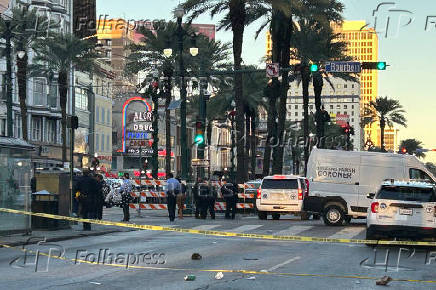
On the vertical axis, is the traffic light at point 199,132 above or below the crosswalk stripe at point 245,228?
above

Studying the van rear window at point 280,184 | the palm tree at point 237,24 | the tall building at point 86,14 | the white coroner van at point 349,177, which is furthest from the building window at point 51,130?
the white coroner van at point 349,177

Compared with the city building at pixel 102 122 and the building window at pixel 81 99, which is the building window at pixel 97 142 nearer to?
the city building at pixel 102 122

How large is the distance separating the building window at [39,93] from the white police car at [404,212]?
63157 millimetres

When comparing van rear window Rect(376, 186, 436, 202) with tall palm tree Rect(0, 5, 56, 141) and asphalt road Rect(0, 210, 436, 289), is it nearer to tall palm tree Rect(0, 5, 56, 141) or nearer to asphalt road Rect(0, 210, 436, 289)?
asphalt road Rect(0, 210, 436, 289)

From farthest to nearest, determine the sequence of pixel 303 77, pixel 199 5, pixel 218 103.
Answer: pixel 218 103 < pixel 303 77 < pixel 199 5

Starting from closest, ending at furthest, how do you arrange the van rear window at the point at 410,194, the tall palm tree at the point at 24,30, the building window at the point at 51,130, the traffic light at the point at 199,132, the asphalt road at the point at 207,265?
1. the asphalt road at the point at 207,265
2. the van rear window at the point at 410,194
3. the traffic light at the point at 199,132
4. the tall palm tree at the point at 24,30
5. the building window at the point at 51,130

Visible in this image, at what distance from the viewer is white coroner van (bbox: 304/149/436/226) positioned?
2958 centimetres

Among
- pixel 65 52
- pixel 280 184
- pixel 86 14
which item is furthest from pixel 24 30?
pixel 86 14

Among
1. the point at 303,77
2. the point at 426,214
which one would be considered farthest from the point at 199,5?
the point at 426,214

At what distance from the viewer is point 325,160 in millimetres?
30078

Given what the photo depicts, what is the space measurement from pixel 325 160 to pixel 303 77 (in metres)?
31.4

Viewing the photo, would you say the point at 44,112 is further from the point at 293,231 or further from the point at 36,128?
the point at 293,231

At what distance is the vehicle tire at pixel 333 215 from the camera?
96.7 feet

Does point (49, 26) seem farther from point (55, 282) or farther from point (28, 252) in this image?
point (55, 282)
